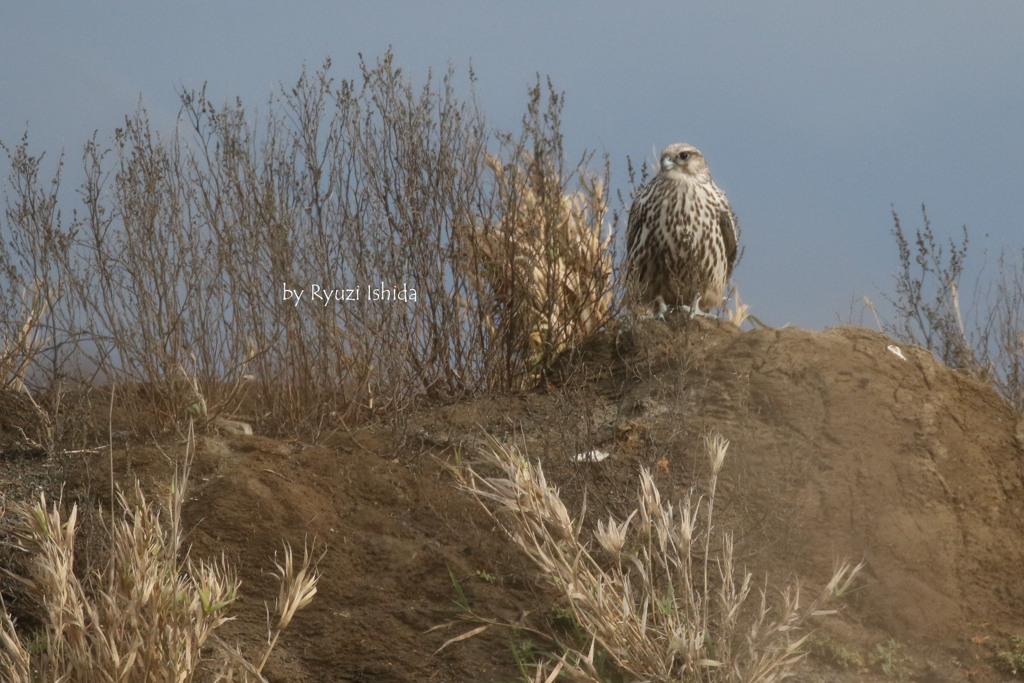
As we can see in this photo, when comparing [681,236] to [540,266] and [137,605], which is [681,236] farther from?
[137,605]

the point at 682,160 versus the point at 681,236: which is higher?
the point at 682,160

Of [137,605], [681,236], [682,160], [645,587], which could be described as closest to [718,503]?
[645,587]

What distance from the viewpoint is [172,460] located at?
4578 millimetres

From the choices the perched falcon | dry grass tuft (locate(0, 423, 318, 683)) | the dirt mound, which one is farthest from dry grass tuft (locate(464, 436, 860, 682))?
the perched falcon

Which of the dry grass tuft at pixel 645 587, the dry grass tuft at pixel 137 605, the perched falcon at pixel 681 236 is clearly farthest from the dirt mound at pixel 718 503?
the dry grass tuft at pixel 137 605

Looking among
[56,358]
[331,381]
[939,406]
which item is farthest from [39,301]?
[939,406]

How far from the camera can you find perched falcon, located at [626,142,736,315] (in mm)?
5984

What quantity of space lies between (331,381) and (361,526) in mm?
1463

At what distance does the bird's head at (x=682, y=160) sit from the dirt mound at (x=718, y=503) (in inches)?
47.1

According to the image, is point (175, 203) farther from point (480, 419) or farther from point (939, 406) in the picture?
point (939, 406)

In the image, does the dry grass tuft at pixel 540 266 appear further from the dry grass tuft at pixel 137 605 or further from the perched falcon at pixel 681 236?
the dry grass tuft at pixel 137 605

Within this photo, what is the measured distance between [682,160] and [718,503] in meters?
2.39

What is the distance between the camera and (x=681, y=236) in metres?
5.95

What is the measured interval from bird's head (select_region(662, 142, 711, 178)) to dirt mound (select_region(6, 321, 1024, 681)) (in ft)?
3.92
